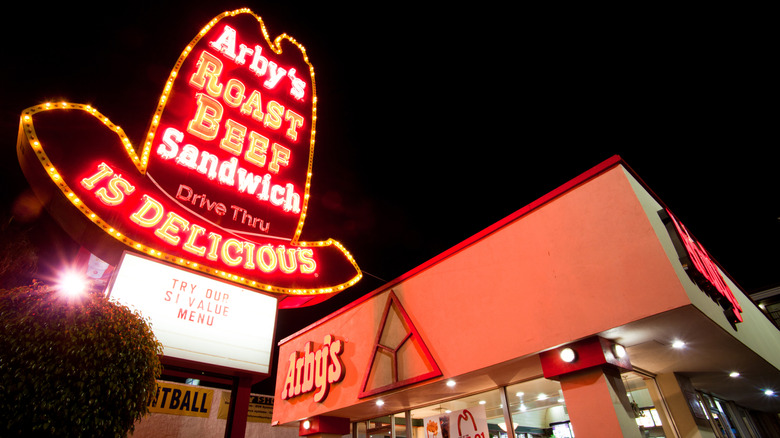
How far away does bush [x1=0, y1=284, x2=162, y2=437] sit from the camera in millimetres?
3250

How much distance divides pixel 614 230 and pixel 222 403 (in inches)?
622

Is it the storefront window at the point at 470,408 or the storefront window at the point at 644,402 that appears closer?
the storefront window at the point at 644,402

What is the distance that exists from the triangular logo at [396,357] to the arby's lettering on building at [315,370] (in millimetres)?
1195

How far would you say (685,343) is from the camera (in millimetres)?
5660

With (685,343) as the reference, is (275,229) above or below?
above

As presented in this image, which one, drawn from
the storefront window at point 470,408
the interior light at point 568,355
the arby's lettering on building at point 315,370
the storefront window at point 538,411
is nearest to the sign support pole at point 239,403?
the arby's lettering on building at point 315,370

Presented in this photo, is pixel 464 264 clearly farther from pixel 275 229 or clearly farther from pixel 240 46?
pixel 240 46

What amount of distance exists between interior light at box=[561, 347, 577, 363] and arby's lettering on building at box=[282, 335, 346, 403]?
17.1 feet

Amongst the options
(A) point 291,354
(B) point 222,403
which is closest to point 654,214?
(A) point 291,354

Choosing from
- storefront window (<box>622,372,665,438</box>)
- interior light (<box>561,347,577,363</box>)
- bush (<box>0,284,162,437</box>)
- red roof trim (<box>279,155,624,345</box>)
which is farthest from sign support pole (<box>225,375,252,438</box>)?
storefront window (<box>622,372,665,438</box>)

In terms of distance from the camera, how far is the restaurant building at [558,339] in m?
5.04

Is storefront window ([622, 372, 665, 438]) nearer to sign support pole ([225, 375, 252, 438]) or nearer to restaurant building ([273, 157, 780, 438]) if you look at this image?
restaurant building ([273, 157, 780, 438])

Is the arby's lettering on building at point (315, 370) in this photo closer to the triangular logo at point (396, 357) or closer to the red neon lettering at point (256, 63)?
the triangular logo at point (396, 357)

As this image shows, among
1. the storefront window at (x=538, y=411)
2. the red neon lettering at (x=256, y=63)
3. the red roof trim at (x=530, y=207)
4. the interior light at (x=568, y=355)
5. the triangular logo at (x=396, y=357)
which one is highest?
the red neon lettering at (x=256, y=63)
